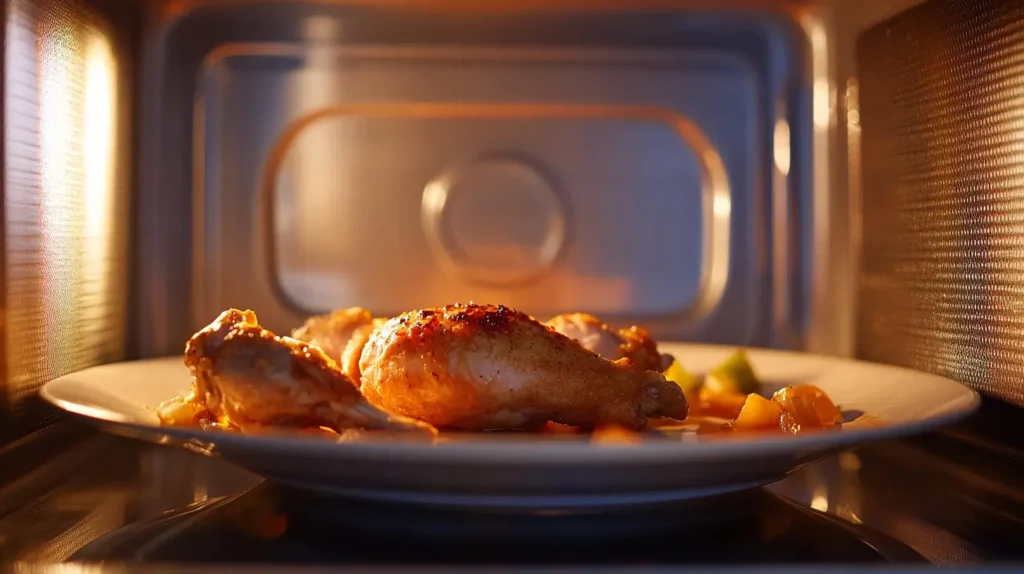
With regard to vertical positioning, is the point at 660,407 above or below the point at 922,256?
below

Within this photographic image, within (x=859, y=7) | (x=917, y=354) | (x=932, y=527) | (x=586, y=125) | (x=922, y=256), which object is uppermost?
(x=859, y=7)

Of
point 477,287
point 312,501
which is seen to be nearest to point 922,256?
point 477,287

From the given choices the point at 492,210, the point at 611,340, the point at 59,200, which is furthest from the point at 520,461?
the point at 492,210

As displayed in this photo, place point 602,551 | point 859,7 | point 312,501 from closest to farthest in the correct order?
1. point 602,551
2. point 312,501
3. point 859,7

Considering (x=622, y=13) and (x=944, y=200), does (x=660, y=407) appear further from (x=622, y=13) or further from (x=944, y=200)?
(x=622, y=13)

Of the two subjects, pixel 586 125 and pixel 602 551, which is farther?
pixel 586 125

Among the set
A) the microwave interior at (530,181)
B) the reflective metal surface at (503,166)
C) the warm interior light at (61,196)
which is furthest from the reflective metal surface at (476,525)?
the reflective metal surface at (503,166)

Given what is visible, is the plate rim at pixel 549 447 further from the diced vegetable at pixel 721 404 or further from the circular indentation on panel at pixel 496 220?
the circular indentation on panel at pixel 496 220

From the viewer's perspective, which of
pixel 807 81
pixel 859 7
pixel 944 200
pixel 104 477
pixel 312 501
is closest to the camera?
pixel 312 501

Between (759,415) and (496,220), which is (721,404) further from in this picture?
(496,220)
